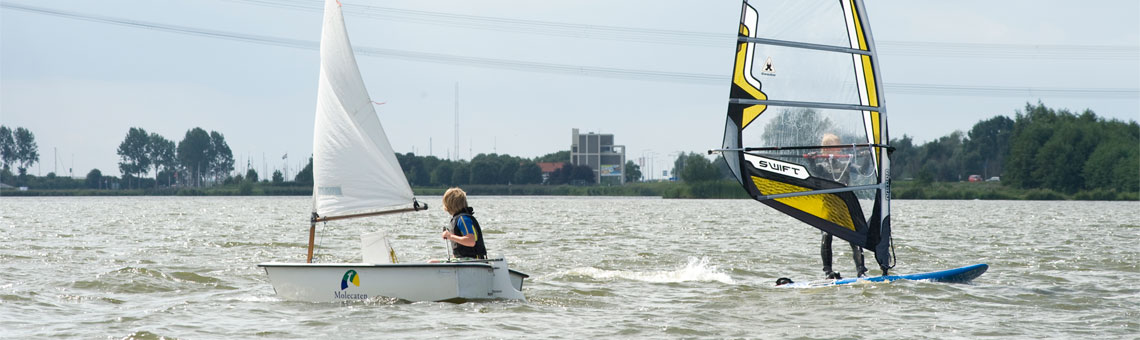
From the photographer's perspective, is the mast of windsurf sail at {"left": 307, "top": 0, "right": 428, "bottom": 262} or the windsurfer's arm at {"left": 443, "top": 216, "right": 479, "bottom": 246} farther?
the mast of windsurf sail at {"left": 307, "top": 0, "right": 428, "bottom": 262}

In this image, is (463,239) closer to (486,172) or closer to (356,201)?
(356,201)

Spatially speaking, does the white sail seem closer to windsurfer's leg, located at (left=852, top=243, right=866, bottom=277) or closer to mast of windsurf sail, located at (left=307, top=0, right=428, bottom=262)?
mast of windsurf sail, located at (left=307, top=0, right=428, bottom=262)

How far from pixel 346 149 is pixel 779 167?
190 inches

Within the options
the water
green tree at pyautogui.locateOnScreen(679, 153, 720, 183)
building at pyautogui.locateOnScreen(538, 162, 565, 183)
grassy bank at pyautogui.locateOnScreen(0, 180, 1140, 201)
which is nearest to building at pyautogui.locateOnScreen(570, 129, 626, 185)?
building at pyautogui.locateOnScreen(538, 162, 565, 183)

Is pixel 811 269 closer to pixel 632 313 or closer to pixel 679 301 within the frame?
pixel 679 301

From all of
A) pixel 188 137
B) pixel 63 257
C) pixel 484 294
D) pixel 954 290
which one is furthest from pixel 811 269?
pixel 188 137

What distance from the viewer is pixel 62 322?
10578 mm

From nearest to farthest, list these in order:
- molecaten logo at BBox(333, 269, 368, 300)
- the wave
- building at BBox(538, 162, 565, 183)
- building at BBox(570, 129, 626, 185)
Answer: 1. molecaten logo at BBox(333, 269, 368, 300)
2. the wave
3. building at BBox(538, 162, 565, 183)
4. building at BBox(570, 129, 626, 185)

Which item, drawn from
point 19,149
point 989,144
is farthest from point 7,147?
point 989,144

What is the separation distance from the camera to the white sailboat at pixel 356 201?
10938mm

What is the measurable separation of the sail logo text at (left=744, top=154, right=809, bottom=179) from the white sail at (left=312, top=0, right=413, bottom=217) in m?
3.84

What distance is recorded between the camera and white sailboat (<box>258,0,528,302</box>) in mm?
10938

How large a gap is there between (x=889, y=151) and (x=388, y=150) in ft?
18.4

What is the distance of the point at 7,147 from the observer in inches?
6870
